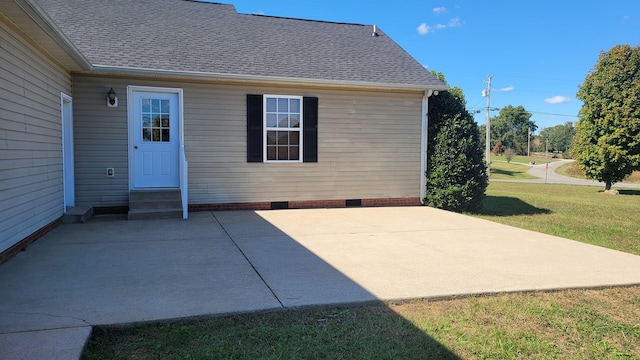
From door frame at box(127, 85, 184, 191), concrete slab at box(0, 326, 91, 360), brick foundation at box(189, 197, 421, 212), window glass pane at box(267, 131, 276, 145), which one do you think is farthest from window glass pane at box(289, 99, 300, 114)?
concrete slab at box(0, 326, 91, 360)

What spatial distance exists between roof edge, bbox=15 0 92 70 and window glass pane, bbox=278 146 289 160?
407 centimetres

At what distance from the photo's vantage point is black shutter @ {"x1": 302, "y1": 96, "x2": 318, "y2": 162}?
922 centimetres

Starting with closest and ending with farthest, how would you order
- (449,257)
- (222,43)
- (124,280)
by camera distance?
(124,280), (449,257), (222,43)

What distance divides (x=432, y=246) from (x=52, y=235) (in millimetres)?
5542

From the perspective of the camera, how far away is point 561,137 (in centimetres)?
9619

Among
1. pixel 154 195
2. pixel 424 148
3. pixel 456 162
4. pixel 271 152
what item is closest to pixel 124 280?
pixel 154 195

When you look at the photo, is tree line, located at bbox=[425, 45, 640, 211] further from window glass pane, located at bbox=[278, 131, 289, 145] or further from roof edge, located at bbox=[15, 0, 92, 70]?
roof edge, located at bbox=[15, 0, 92, 70]

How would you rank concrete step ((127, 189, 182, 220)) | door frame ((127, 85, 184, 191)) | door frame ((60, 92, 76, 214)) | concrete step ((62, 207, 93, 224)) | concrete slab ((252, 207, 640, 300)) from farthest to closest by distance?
door frame ((127, 85, 184, 191)) → concrete step ((127, 189, 182, 220)) → door frame ((60, 92, 76, 214)) → concrete step ((62, 207, 93, 224)) → concrete slab ((252, 207, 640, 300))

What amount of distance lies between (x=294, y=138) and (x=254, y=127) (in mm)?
949

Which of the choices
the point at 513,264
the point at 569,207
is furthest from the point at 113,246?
the point at 569,207

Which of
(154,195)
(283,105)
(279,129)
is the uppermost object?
(283,105)

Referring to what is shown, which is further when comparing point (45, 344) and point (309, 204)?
point (309, 204)

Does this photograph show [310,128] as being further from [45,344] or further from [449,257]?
[45,344]

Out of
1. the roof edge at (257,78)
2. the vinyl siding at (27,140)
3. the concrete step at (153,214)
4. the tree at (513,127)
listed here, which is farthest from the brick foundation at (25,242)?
the tree at (513,127)
